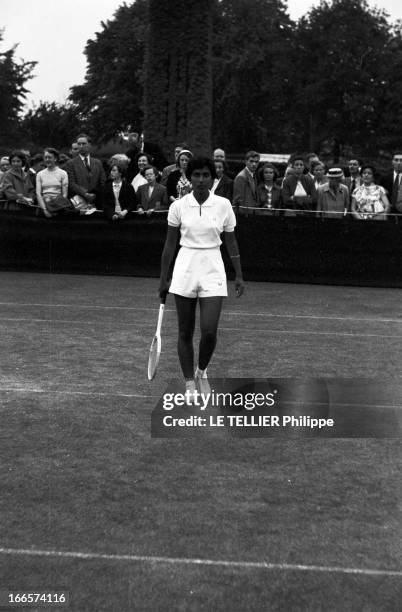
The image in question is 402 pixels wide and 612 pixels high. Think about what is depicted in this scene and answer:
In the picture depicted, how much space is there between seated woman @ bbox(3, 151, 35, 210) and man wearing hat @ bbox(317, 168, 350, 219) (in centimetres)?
486

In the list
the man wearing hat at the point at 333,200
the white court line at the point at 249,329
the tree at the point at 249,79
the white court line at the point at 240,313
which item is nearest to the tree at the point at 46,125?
the tree at the point at 249,79

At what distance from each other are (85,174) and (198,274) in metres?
10.7

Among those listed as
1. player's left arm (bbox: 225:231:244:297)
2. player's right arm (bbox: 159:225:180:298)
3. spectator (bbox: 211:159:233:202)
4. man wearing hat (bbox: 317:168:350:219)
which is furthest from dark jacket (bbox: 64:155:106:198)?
player's right arm (bbox: 159:225:180:298)

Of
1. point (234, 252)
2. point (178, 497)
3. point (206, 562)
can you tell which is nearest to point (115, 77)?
point (234, 252)

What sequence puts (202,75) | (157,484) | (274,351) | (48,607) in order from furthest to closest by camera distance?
(202,75)
(274,351)
(157,484)
(48,607)

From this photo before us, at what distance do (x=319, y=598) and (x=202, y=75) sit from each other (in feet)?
78.8

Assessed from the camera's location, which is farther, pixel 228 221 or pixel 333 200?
pixel 333 200

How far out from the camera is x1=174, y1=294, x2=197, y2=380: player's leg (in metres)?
9.15

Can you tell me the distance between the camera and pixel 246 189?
19.0 metres

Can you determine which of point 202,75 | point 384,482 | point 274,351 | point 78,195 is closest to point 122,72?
point 202,75

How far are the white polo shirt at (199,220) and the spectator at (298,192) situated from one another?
32.6ft

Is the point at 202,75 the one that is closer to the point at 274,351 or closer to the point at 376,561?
the point at 274,351

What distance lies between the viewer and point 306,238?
18.9 meters

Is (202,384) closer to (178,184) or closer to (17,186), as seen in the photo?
(178,184)
